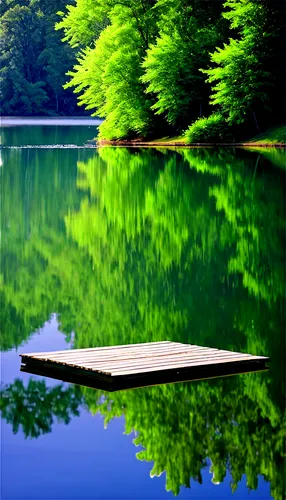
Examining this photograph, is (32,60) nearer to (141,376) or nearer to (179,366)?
(179,366)

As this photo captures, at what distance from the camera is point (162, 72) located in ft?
138

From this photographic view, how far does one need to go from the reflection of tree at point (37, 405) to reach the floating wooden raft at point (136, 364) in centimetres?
23

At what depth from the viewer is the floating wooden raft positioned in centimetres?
881

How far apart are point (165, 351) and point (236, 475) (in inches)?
100

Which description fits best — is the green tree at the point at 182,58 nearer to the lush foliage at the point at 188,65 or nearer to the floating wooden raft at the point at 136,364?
the lush foliage at the point at 188,65

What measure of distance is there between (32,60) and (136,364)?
95856 millimetres

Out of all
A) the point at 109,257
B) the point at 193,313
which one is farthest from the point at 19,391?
the point at 109,257

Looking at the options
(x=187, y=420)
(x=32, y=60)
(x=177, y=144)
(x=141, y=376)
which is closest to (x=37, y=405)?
(x=141, y=376)

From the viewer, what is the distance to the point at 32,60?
4045 inches

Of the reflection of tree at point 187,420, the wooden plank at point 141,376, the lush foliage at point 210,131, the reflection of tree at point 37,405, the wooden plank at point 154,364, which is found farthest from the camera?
the lush foliage at point 210,131

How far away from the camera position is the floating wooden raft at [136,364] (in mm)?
8812

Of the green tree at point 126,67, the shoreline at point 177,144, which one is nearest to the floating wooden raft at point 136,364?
the shoreline at point 177,144

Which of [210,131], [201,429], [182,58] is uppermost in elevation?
[182,58]

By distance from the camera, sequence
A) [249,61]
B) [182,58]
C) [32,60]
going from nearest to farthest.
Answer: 1. [249,61]
2. [182,58]
3. [32,60]
